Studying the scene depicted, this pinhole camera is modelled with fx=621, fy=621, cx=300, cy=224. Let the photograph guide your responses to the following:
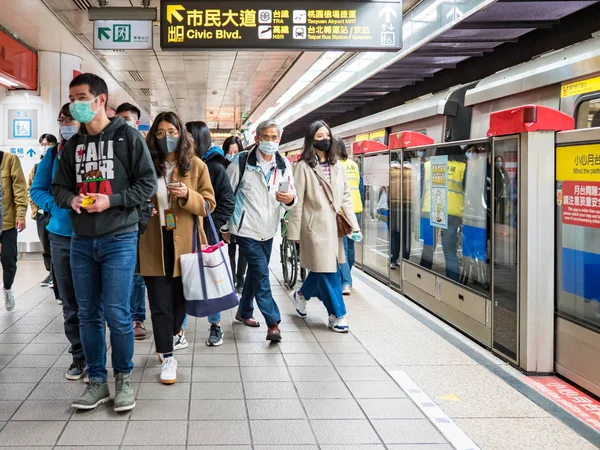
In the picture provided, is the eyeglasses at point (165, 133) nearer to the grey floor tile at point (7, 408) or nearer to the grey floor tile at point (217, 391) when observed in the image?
the grey floor tile at point (217, 391)

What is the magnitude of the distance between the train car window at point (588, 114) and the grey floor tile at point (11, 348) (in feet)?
13.1

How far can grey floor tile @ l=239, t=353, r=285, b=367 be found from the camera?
3857mm

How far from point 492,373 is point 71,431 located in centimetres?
238

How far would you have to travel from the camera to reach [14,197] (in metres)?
5.18

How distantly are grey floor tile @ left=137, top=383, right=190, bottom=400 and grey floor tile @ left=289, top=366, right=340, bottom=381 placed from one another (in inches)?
25.1

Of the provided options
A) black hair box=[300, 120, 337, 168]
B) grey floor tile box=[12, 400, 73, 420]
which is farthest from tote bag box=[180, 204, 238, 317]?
black hair box=[300, 120, 337, 168]

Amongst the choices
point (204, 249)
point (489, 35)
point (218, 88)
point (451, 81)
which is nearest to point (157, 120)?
point (204, 249)

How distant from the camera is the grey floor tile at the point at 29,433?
2.63 meters

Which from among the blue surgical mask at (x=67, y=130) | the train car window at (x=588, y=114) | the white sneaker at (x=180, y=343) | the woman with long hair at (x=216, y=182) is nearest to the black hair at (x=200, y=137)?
the woman with long hair at (x=216, y=182)

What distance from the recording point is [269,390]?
133 inches

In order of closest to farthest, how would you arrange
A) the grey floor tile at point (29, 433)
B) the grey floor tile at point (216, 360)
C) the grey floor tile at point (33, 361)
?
1. the grey floor tile at point (29, 433)
2. the grey floor tile at point (33, 361)
3. the grey floor tile at point (216, 360)

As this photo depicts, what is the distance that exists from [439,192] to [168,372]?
9.64 feet

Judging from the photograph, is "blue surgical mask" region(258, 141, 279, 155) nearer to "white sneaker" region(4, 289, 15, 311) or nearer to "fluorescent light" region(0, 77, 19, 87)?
"white sneaker" region(4, 289, 15, 311)

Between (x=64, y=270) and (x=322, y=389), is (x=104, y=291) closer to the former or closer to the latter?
(x=64, y=270)
